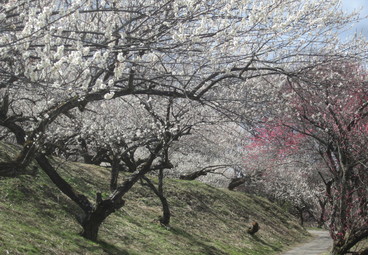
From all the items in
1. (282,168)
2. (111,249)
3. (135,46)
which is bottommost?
(111,249)

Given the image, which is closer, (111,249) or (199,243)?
(111,249)

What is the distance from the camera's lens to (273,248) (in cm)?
1756

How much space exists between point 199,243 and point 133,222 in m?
2.41

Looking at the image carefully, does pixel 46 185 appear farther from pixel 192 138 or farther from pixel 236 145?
pixel 236 145

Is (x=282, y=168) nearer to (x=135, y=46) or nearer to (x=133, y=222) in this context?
(x=133, y=222)

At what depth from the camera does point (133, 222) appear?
43.4ft

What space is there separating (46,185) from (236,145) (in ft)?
66.7

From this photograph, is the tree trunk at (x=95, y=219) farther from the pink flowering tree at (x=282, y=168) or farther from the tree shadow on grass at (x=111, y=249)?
the pink flowering tree at (x=282, y=168)

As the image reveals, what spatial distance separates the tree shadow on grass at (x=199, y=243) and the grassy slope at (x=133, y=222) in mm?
49

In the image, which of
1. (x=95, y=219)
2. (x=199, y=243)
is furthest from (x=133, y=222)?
(x=95, y=219)

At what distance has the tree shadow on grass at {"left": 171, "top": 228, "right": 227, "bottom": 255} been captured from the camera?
43.3 feet

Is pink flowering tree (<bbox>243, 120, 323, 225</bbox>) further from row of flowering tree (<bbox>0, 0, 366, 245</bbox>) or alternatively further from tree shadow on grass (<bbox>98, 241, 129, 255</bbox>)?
row of flowering tree (<bbox>0, 0, 366, 245</bbox>)

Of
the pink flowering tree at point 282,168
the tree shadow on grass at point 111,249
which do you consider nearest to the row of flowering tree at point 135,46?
the tree shadow on grass at point 111,249

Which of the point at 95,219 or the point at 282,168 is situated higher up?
the point at 282,168
